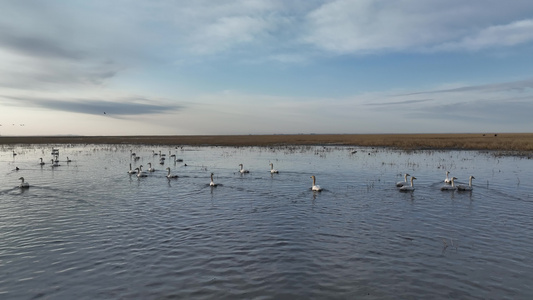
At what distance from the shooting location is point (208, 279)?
8578 mm

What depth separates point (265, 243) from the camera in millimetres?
11164

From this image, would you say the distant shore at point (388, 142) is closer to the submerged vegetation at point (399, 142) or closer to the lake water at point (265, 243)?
the submerged vegetation at point (399, 142)

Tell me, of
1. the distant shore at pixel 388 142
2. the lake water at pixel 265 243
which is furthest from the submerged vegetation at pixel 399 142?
the lake water at pixel 265 243

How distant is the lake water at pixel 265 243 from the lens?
8.20 m

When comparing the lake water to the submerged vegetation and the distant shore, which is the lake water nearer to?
the submerged vegetation

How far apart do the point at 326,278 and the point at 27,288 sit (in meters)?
6.94

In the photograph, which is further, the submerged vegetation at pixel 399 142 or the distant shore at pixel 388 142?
the distant shore at pixel 388 142

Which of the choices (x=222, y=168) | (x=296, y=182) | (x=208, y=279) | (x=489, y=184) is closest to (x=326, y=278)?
(x=208, y=279)

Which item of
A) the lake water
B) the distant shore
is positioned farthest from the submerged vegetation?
the lake water

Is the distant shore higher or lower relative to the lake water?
higher

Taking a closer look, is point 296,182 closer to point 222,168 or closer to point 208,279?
point 222,168

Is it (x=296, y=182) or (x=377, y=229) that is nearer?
(x=377, y=229)

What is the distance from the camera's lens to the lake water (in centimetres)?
820

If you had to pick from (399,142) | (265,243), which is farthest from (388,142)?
(265,243)
